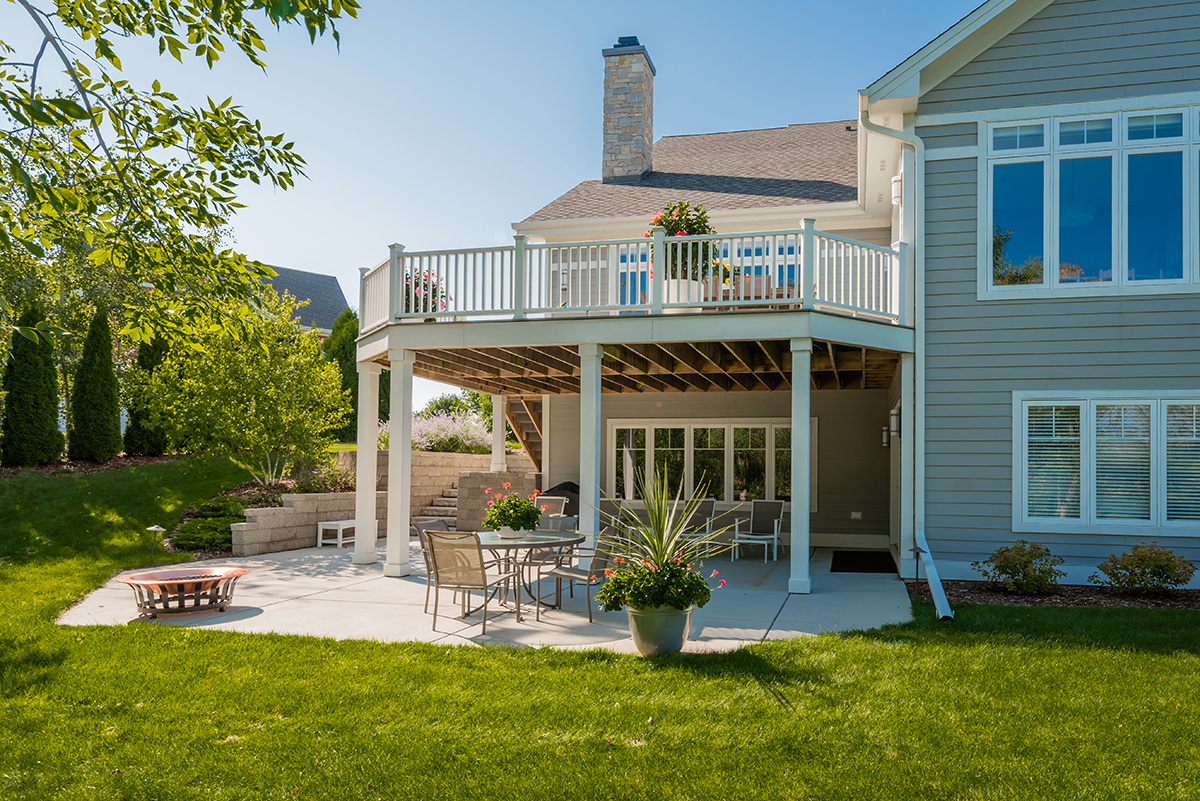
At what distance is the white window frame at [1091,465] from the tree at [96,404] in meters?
15.1

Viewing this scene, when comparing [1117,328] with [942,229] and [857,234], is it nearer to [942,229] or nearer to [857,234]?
[942,229]

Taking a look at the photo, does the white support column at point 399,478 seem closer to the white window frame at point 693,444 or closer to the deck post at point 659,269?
the deck post at point 659,269

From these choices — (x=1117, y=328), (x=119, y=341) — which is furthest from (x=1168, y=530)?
(x=119, y=341)

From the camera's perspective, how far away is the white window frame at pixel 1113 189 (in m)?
8.95

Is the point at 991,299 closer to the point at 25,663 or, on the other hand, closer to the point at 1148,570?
the point at 1148,570

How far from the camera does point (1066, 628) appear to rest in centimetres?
677

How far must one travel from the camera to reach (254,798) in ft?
12.7

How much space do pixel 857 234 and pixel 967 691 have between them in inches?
370

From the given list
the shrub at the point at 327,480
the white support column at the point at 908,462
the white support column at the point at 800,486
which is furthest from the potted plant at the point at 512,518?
the shrub at the point at 327,480

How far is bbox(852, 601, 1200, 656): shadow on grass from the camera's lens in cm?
632

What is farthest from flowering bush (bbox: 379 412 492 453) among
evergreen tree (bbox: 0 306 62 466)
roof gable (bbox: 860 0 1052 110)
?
roof gable (bbox: 860 0 1052 110)

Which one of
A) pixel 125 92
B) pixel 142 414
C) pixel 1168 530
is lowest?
pixel 1168 530

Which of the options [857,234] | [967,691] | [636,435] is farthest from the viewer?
[636,435]

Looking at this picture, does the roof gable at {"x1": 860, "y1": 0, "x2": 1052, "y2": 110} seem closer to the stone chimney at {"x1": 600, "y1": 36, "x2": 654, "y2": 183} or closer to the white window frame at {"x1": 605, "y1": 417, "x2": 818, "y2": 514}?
the white window frame at {"x1": 605, "y1": 417, "x2": 818, "y2": 514}
